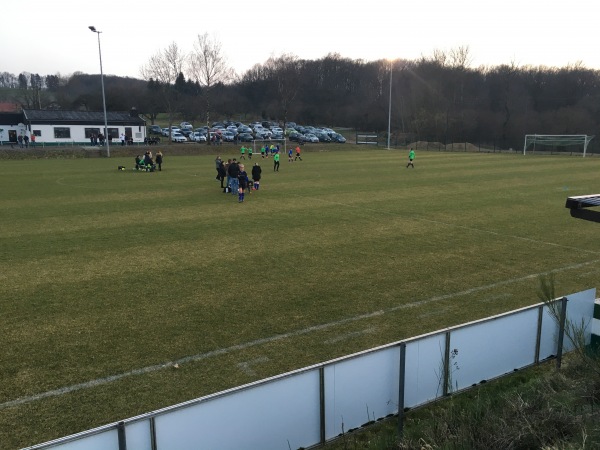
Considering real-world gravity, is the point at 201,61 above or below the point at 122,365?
above

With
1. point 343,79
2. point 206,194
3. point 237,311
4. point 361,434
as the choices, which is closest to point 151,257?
point 237,311

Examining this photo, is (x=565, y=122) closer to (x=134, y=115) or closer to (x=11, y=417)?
(x=134, y=115)

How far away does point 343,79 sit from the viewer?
11950 centimetres

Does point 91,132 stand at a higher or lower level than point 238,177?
higher

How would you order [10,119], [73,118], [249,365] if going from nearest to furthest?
[249,365] < [10,119] < [73,118]

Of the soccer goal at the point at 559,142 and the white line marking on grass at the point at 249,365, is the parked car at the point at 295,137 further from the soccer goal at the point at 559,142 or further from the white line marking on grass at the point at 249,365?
the white line marking on grass at the point at 249,365

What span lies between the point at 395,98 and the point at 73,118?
59.0 m

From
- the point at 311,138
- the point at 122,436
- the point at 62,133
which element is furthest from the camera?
the point at 311,138

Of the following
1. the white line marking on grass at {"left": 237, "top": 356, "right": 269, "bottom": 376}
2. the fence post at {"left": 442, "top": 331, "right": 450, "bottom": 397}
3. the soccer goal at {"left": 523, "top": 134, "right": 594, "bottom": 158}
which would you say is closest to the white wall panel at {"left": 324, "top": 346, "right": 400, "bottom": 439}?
the fence post at {"left": 442, "top": 331, "right": 450, "bottom": 397}

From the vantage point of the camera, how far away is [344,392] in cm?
494

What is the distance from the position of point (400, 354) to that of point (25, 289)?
26.6 ft

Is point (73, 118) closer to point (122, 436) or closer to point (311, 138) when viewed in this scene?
point (311, 138)

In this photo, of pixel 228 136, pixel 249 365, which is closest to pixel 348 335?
pixel 249 365

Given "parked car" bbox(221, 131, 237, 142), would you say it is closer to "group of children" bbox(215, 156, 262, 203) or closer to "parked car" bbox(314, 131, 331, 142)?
"parked car" bbox(314, 131, 331, 142)
